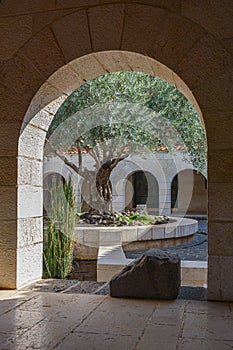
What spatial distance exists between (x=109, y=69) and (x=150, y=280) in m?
1.68

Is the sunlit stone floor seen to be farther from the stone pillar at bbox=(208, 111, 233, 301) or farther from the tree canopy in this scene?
the tree canopy

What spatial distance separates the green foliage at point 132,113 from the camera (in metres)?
5.91

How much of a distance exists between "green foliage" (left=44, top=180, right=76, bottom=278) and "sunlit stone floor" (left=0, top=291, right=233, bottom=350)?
5.34 feet

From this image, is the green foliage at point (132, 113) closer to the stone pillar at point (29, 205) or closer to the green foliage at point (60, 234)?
the green foliage at point (60, 234)

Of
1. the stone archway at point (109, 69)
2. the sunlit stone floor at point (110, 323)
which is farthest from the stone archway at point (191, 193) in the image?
the sunlit stone floor at point (110, 323)

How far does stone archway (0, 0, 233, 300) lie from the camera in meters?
2.32

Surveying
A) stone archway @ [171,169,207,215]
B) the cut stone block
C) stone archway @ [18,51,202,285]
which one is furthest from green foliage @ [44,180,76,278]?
stone archway @ [171,169,207,215]

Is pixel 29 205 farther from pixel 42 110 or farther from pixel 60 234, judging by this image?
pixel 60 234

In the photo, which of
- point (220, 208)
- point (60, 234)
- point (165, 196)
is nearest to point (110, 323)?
point (220, 208)

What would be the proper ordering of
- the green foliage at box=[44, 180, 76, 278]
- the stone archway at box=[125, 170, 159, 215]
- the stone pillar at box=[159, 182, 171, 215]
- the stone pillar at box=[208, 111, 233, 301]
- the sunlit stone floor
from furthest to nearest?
the stone archway at box=[125, 170, 159, 215] < the stone pillar at box=[159, 182, 171, 215] < the green foliage at box=[44, 180, 76, 278] < the stone pillar at box=[208, 111, 233, 301] < the sunlit stone floor

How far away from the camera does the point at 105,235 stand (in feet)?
18.8

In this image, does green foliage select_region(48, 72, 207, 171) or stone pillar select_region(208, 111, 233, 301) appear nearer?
stone pillar select_region(208, 111, 233, 301)

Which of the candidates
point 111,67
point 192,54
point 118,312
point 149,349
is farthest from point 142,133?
point 149,349

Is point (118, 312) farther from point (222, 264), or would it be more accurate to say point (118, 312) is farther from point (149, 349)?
point (222, 264)
